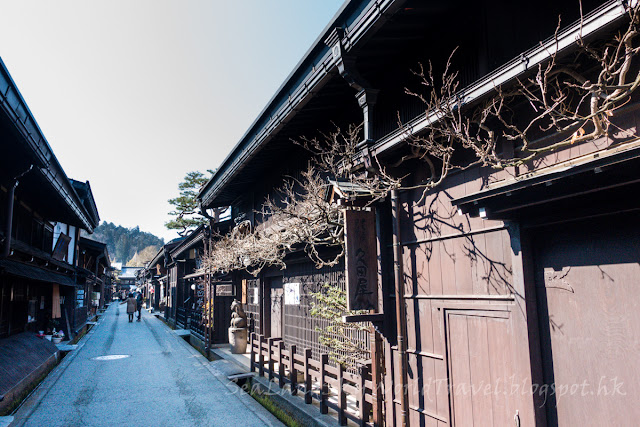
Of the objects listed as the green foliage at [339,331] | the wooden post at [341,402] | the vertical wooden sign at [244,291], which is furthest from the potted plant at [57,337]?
the wooden post at [341,402]

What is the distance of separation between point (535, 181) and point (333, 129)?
21.0 feet

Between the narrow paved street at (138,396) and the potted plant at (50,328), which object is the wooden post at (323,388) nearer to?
the narrow paved street at (138,396)

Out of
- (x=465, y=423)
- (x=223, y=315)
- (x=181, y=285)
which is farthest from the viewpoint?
(x=181, y=285)

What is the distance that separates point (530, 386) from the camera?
445 cm

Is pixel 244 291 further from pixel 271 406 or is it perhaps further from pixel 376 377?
pixel 376 377

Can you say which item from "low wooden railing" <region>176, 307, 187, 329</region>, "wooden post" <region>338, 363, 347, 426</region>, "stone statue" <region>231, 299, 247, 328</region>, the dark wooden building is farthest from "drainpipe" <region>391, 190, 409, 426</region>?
"low wooden railing" <region>176, 307, 187, 329</region>

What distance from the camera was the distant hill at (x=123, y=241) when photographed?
502ft

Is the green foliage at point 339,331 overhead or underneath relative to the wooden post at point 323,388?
overhead

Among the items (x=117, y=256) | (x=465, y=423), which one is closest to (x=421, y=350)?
(x=465, y=423)

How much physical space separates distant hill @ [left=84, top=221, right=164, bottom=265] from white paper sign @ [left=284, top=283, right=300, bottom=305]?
496 ft

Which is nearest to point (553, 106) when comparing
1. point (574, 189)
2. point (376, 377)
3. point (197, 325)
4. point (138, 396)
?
point (574, 189)

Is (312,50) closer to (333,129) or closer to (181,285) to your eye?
(333,129)

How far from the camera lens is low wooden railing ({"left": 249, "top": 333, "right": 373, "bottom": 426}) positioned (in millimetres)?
7020

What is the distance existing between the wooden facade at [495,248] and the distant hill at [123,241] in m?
158
